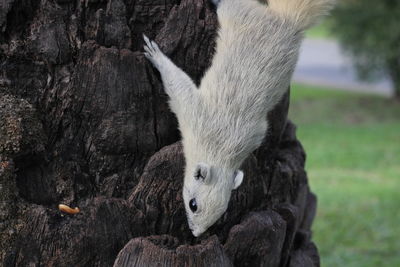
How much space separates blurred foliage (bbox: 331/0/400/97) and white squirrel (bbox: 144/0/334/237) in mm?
12791

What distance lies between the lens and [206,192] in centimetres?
245

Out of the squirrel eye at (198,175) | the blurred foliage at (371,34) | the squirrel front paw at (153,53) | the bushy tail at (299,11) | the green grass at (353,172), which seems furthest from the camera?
the blurred foliage at (371,34)

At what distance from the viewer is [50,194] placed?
2.20m

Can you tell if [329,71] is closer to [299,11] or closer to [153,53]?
[299,11]

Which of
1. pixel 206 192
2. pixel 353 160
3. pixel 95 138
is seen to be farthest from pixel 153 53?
pixel 353 160

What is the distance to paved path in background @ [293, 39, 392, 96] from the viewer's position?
1792 cm

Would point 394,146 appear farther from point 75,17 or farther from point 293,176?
point 75,17

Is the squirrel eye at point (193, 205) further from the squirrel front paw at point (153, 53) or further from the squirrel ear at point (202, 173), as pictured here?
the squirrel front paw at point (153, 53)

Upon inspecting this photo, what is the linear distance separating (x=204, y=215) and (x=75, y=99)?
2.00ft

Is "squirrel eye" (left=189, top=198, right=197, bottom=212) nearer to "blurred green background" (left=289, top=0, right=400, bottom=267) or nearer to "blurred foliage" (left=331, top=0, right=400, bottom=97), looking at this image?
"blurred green background" (left=289, top=0, right=400, bottom=267)

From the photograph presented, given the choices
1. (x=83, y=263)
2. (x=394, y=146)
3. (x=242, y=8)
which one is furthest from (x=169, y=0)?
(x=394, y=146)

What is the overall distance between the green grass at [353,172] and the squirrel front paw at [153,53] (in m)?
4.01

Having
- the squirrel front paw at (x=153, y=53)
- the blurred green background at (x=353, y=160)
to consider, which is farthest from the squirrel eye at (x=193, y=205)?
the blurred green background at (x=353, y=160)

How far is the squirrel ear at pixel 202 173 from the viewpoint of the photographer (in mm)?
2334
